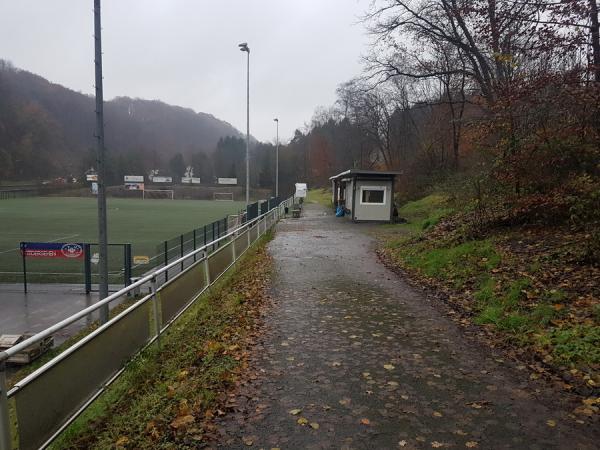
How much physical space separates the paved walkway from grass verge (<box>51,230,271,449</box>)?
0.27 metres

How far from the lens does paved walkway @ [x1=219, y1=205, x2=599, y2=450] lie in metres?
3.75

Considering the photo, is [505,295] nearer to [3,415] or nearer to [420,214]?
[3,415]

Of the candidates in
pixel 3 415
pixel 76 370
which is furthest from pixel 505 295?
pixel 3 415

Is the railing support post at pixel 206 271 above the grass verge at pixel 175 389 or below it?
above

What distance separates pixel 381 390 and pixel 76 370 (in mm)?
2830

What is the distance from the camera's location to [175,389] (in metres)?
4.78

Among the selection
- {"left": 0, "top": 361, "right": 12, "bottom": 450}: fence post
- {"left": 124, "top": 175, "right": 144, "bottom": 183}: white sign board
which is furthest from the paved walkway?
{"left": 124, "top": 175, "right": 144, "bottom": 183}: white sign board

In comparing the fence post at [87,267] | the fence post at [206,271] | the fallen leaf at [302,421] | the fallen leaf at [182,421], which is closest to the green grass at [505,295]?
the fallen leaf at [302,421]

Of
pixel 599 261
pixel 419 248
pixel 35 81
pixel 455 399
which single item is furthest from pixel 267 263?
pixel 35 81

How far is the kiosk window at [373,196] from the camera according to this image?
25219 mm

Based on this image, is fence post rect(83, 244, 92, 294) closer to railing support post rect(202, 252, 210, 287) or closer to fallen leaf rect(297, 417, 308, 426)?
railing support post rect(202, 252, 210, 287)

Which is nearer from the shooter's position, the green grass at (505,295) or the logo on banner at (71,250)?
the green grass at (505,295)

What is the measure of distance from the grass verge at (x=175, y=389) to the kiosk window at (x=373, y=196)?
18124mm

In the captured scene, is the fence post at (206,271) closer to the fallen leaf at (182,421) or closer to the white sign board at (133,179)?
the fallen leaf at (182,421)
